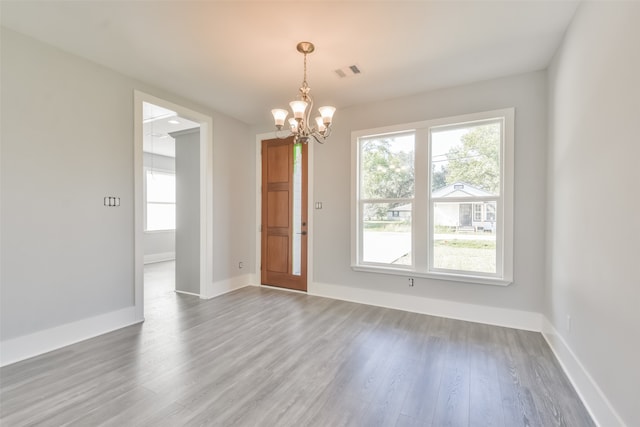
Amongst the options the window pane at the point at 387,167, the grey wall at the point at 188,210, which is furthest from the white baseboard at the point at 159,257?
the window pane at the point at 387,167

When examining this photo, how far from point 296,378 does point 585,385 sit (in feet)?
6.59

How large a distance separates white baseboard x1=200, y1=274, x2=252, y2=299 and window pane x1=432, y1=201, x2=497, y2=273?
313cm

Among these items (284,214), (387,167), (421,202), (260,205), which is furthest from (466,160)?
(260,205)

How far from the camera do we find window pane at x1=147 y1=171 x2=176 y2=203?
7.64 m

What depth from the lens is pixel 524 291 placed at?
121 inches

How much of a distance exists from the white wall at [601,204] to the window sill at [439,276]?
633 millimetres

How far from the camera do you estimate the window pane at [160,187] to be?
7637 mm

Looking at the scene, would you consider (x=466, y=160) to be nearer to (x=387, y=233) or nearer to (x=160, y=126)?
(x=387, y=233)

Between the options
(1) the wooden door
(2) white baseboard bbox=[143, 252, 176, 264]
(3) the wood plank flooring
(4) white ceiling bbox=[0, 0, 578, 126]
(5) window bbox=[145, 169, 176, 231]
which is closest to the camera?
(3) the wood plank flooring

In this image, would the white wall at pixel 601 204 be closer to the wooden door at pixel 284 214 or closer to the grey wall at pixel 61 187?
the wooden door at pixel 284 214

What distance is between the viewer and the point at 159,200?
7.90m

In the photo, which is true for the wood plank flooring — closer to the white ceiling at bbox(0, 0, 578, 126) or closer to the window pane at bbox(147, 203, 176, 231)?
the white ceiling at bbox(0, 0, 578, 126)

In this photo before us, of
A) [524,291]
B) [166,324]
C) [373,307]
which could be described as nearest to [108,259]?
[166,324]

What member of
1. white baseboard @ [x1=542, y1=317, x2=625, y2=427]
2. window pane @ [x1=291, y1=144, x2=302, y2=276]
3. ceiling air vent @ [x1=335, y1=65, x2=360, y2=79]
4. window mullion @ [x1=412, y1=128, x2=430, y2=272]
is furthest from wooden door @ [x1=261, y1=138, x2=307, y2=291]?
white baseboard @ [x1=542, y1=317, x2=625, y2=427]
